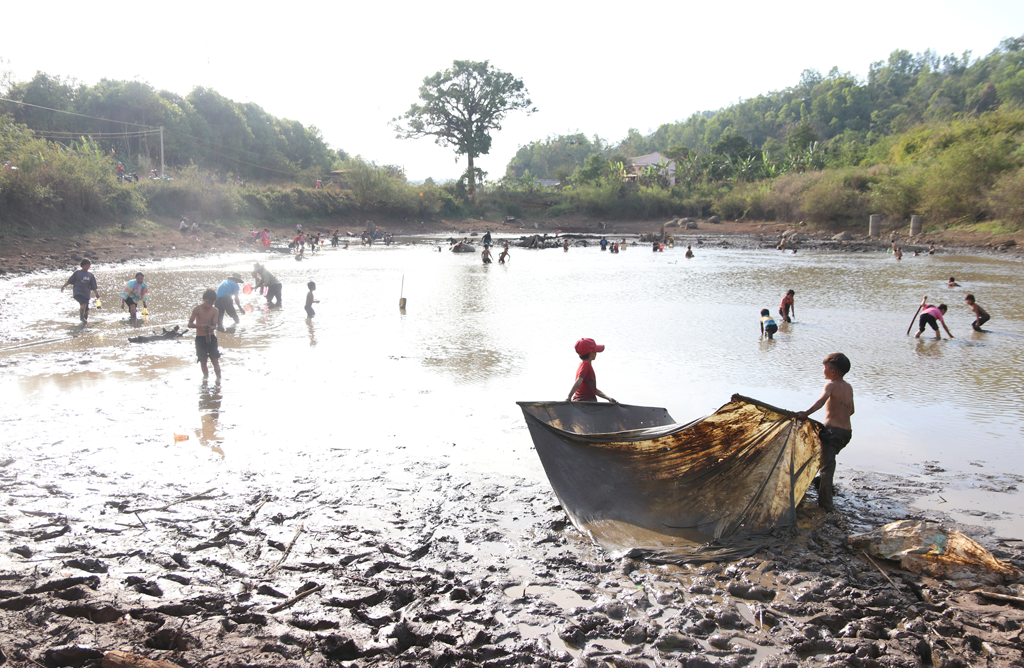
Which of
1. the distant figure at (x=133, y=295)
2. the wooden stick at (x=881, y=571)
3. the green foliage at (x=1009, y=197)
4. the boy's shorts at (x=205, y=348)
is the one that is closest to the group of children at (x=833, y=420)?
the wooden stick at (x=881, y=571)

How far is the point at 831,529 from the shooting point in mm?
4867

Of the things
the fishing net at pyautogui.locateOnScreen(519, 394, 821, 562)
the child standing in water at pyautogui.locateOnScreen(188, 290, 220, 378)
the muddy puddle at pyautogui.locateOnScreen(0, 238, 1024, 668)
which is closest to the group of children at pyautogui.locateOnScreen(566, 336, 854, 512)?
the fishing net at pyautogui.locateOnScreen(519, 394, 821, 562)

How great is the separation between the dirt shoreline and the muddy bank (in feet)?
71.7

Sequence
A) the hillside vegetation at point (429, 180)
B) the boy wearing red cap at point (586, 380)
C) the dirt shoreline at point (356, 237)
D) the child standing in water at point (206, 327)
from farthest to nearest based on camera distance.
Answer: the hillside vegetation at point (429, 180) → the dirt shoreline at point (356, 237) → the child standing in water at point (206, 327) → the boy wearing red cap at point (586, 380)

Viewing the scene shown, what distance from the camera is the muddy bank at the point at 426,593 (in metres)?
3.44

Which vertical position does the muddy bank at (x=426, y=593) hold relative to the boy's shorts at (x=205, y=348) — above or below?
below

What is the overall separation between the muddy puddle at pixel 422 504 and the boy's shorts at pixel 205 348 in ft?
1.37

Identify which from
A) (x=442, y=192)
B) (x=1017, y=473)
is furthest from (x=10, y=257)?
(x=442, y=192)

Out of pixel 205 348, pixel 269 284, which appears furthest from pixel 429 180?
pixel 205 348

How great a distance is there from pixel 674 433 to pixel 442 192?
216 ft

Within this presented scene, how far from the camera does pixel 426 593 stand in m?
4.03

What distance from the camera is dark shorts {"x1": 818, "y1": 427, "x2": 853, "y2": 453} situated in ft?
16.2

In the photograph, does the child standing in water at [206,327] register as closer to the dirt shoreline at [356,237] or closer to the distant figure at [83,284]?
the distant figure at [83,284]

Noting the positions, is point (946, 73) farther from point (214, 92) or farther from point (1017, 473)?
point (1017, 473)
